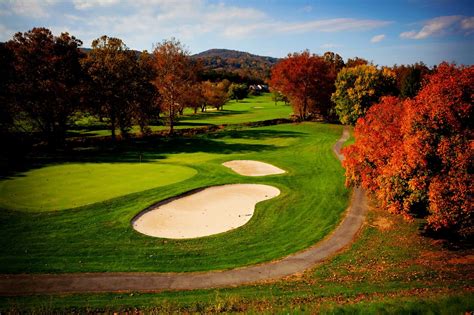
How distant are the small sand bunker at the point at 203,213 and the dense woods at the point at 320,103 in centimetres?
940

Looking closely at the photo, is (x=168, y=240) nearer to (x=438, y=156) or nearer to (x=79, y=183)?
(x=79, y=183)

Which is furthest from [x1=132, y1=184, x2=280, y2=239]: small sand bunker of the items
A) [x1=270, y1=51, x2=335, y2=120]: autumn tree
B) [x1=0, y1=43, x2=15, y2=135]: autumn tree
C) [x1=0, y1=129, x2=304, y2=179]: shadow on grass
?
[x1=270, y1=51, x2=335, y2=120]: autumn tree

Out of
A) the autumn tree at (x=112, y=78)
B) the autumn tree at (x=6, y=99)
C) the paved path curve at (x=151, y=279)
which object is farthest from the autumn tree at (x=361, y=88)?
the autumn tree at (x=6, y=99)

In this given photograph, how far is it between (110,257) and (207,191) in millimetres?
13619

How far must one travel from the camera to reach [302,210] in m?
28.2

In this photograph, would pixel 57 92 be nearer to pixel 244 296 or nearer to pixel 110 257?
pixel 110 257

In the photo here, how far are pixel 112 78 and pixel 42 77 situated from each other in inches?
374

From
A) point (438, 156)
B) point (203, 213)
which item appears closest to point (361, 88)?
point (438, 156)

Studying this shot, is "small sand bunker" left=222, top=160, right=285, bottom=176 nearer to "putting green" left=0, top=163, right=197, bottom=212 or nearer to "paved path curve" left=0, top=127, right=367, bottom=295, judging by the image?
"putting green" left=0, top=163, right=197, bottom=212

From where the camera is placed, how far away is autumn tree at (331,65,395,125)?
66.4m

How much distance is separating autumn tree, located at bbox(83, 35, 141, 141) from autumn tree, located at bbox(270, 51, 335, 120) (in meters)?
35.7

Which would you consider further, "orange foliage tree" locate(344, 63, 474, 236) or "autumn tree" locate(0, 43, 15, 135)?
"autumn tree" locate(0, 43, 15, 135)

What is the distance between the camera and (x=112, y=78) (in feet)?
172

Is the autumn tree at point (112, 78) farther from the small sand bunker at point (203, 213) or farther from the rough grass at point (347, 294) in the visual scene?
the rough grass at point (347, 294)
